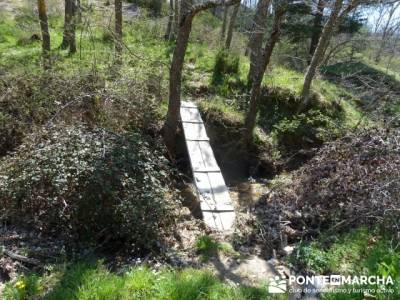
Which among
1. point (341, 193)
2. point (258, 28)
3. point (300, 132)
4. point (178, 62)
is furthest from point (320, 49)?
point (341, 193)

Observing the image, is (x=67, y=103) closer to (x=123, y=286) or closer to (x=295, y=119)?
(x=123, y=286)

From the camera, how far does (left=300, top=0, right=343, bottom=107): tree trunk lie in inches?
259

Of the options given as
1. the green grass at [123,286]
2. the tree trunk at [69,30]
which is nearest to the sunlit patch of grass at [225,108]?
the tree trunk at [69,30]

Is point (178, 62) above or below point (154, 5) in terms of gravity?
below

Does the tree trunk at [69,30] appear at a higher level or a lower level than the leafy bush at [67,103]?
higher

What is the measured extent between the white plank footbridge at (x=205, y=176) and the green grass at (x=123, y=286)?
136 cm

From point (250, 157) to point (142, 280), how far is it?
167 inches

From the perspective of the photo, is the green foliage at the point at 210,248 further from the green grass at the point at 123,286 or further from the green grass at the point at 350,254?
the green grass at the point at 350,254

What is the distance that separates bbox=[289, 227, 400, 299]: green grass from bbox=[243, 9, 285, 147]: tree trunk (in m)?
3.06

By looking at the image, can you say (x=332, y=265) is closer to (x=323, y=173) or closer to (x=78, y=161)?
(x=323, y=173)

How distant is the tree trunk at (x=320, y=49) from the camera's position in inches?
259

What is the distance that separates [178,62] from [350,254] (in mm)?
3873

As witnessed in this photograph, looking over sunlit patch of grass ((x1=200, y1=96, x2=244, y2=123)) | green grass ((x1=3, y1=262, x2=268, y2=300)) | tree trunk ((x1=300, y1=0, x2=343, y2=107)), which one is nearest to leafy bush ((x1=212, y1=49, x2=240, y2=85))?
sunlit patch of grass ((x1=200, y1=96, x2=244, y2=123))

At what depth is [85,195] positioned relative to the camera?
392 cm
